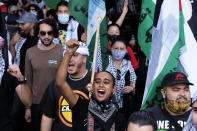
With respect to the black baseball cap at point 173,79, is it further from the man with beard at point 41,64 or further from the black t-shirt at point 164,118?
the man with beard at point 41,64

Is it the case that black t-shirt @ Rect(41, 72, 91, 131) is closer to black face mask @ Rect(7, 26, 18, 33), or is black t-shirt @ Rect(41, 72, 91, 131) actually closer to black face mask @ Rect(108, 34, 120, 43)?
black face mask @ Rect(108, 34, 120, 43)

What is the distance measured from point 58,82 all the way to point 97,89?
1.70 feet

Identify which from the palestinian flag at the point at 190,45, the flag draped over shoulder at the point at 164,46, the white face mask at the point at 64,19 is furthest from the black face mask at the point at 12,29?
the palestinian flag at the point at 190,45

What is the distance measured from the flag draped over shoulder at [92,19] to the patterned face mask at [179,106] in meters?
1.54

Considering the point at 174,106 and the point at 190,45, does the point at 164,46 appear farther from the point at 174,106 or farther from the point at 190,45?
the point at 174,106

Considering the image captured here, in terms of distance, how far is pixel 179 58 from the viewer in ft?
16.5

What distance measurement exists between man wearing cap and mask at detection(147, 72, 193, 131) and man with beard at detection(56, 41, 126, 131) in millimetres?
408

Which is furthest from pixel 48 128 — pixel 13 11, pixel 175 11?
pixel 13 11

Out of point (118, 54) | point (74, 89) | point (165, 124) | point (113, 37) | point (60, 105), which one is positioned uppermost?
point (113, 37)

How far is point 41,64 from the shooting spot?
6230 millimetres

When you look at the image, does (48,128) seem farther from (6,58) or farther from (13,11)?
(13,11)

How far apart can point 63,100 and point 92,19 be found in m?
1.35

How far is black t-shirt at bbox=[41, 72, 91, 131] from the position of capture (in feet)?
15.5

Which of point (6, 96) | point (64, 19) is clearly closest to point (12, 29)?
point (64, 19)
